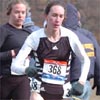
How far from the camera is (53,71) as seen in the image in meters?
5.42

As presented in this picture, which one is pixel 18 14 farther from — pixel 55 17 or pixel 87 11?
pixel 87 11

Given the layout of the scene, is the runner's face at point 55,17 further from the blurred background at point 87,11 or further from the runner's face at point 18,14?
the blurred background at point 87,11

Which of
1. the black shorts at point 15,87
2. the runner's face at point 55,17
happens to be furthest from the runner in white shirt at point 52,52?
the black shorts at point 15,87

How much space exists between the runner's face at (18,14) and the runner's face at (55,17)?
0.84m

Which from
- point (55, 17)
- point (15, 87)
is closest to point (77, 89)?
point (55, 17)

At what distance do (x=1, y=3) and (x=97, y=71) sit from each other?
8581 millimetres

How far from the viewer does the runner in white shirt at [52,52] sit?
5.34m

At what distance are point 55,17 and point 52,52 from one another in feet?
1.06

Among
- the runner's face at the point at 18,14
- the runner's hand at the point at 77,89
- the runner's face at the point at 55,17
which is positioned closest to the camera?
the runner's hand at the point at 77,89

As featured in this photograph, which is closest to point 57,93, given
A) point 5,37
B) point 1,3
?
point 5,37

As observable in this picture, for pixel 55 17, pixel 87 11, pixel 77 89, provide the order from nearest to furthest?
pixel 77 89 → pixel 55 17 → pixel 87 11

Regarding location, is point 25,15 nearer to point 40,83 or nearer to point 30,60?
point 30,60

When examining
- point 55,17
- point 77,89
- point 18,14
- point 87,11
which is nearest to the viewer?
point 77,89

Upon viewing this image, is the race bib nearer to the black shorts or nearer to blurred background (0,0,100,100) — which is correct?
the black shorts
